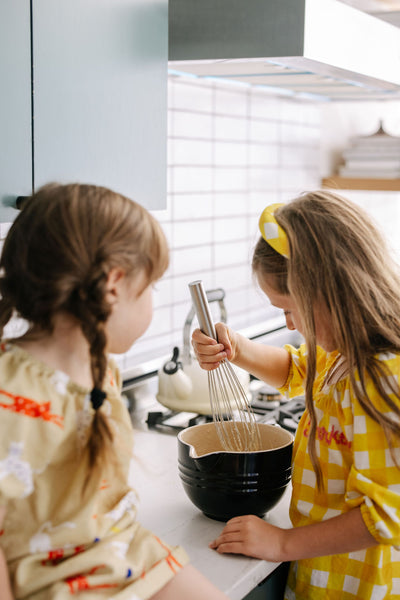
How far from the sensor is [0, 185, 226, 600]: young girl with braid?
30.2 inches

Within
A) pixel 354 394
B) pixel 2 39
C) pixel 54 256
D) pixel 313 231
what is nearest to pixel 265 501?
pixel 354 394

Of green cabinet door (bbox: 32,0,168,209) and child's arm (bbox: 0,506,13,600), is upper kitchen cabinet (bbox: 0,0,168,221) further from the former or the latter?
child's arm (bbox: 0,506,13,600)

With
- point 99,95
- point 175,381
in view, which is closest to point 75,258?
point 99,95

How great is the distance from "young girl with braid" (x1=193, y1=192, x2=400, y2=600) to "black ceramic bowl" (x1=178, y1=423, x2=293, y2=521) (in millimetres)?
29

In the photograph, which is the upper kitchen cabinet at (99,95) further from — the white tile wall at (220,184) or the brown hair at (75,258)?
the white tile wall at (220,184)

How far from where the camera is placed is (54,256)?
0.77m

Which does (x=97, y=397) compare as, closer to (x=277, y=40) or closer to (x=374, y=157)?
(x=277, y=40)

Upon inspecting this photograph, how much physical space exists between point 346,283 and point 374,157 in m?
1.85

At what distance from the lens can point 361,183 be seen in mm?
2719

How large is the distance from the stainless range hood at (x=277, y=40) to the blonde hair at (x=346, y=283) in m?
0.35

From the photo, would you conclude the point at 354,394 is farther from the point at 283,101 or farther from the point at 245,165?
the point at 283,101

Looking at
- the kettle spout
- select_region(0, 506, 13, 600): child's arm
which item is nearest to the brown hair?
select_region(0, 506, 13, 600): child's arm

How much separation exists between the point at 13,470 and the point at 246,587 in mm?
390

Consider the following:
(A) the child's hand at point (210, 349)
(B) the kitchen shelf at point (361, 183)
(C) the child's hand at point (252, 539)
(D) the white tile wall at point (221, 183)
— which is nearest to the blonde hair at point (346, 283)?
(C) the child's hand at point (252, 539)
